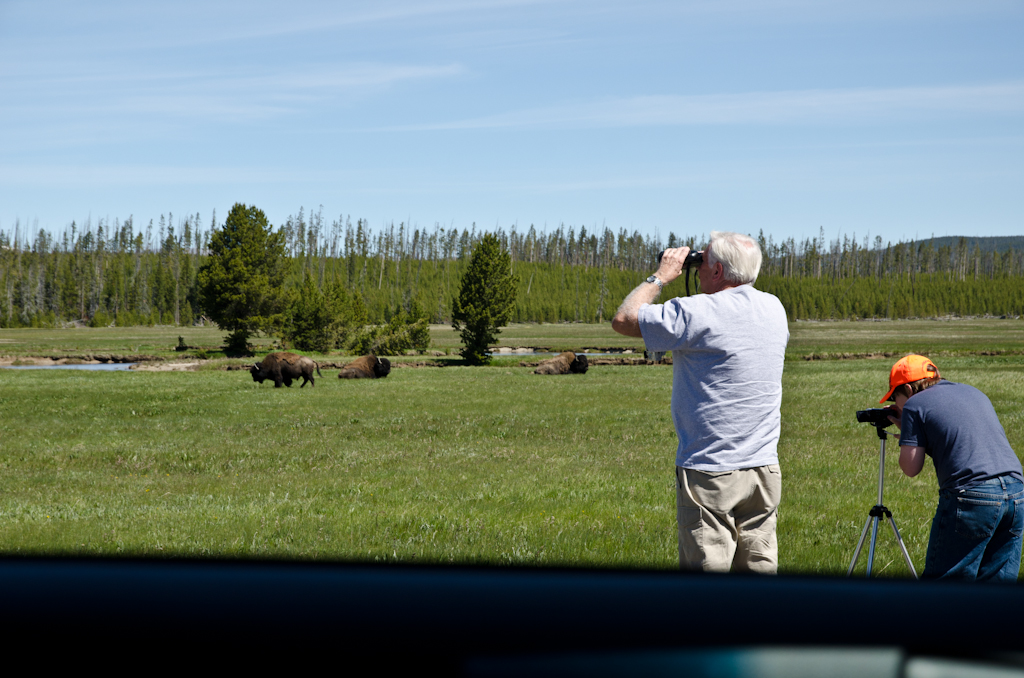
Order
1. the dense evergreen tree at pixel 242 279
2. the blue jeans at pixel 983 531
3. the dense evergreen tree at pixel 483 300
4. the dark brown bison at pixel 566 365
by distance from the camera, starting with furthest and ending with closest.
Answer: the dense evergreen tree at pixel 242 279 < the dense evergreen tree at pixel 483 300 < the dark brown bison at pixel 566 365 < the blue jeans at pixel 983 531

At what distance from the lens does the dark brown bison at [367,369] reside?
118 ft

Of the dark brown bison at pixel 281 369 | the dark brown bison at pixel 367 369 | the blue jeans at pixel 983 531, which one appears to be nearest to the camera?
the blue jeans at pixel 983 531

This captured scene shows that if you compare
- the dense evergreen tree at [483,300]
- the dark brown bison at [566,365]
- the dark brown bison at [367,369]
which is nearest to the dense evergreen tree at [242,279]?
the dense evergreen tree at [483,300]

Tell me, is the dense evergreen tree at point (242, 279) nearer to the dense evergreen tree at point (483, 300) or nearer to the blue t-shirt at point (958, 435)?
the dense evergreen tree at point (483, 300)

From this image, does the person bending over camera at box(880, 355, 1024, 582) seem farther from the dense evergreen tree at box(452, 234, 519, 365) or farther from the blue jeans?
the dense evergreen tree at box(452, 234, 519, 365)

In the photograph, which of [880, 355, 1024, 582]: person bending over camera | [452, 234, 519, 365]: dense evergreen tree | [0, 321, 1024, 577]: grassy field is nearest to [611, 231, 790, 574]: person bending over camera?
[0, 321, 1024, 577]: grassy field

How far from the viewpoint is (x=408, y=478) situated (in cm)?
1178

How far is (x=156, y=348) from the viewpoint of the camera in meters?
68.1

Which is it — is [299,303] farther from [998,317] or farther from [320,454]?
[998,317]

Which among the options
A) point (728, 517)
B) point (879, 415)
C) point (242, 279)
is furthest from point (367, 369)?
point (728, 517)

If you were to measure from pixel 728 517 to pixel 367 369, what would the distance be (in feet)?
108

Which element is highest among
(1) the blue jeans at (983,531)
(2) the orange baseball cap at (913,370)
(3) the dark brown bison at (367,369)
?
(2) the orange baseball cap at (913,370)

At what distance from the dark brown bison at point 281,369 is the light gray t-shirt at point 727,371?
28658mm

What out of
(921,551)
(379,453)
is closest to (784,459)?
(921,551)
